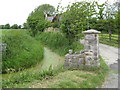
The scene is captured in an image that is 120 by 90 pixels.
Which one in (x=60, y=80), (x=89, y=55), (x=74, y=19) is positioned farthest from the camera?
(x=74, y=19)

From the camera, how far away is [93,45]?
5262 millimetres

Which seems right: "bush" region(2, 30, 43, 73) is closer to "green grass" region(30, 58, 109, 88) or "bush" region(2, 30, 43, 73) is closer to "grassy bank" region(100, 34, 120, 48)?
"green grass" region(30, 58, 109, 88)

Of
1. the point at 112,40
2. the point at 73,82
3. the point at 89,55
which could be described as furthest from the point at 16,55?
the point at 112,40

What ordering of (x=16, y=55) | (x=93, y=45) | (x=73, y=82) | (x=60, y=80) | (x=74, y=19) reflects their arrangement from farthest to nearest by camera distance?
1. (x=74, y=19)
2. (x=16, y=55)
3. (x=93, y=45)
4. (x=60, y=80)
5. (x=73, y=82)

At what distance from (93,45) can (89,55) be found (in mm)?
441

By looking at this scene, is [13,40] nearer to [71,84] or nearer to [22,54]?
[22,54]

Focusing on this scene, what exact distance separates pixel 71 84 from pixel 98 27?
41.3 feet

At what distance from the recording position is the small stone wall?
5.07m

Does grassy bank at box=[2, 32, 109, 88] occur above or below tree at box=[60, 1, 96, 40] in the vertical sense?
below

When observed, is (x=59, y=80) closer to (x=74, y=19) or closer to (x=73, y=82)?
(x=73, y=82)

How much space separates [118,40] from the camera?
12250 mm

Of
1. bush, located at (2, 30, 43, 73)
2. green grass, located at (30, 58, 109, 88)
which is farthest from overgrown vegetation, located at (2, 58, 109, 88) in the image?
bush, located at (2, 30, 43, 73)

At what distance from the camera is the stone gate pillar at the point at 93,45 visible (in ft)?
16.6

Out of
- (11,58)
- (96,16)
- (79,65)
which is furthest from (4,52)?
(96,16)
